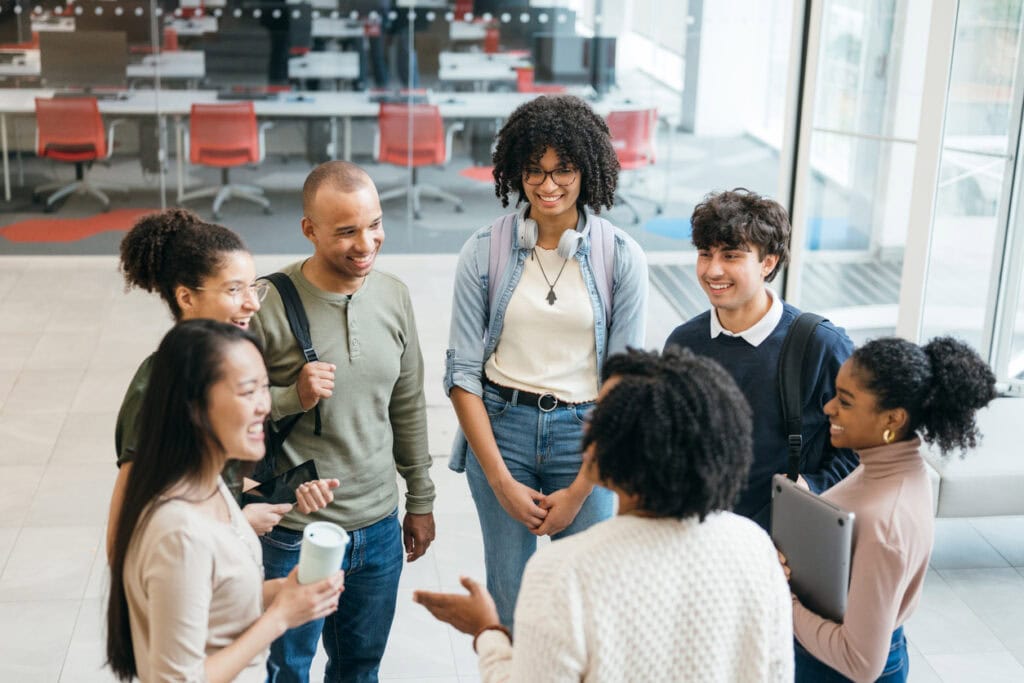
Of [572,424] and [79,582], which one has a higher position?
[572,424]

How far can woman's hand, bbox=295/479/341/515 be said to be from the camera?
2.36 meters

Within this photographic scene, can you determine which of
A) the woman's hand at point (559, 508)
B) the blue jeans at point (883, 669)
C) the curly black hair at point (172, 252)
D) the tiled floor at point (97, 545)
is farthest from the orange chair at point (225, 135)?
the blue jeans at point (883, 669)

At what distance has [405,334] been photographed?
267 cm

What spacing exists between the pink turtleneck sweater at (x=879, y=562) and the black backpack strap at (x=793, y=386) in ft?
1.14

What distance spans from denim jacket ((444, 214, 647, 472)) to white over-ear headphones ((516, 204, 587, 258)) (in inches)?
0.7

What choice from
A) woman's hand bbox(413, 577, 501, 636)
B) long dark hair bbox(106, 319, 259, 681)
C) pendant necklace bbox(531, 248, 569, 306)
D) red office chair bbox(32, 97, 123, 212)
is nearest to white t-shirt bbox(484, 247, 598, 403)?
pendant necklace bbox(531, 248, 569, 306)

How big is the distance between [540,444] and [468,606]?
35.0 inches

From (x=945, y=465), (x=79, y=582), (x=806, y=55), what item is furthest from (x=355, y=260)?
(x=806, y=55)

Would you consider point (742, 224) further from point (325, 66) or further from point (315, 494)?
point (325, 66)

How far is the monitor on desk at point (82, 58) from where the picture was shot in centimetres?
816

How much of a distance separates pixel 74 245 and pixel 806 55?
5384 mm

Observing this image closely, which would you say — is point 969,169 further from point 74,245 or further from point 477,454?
point 74,245

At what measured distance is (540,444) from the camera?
278 centimetres

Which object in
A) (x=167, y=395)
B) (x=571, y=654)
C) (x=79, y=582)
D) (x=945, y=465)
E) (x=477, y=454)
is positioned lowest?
(x=79, y=582)
